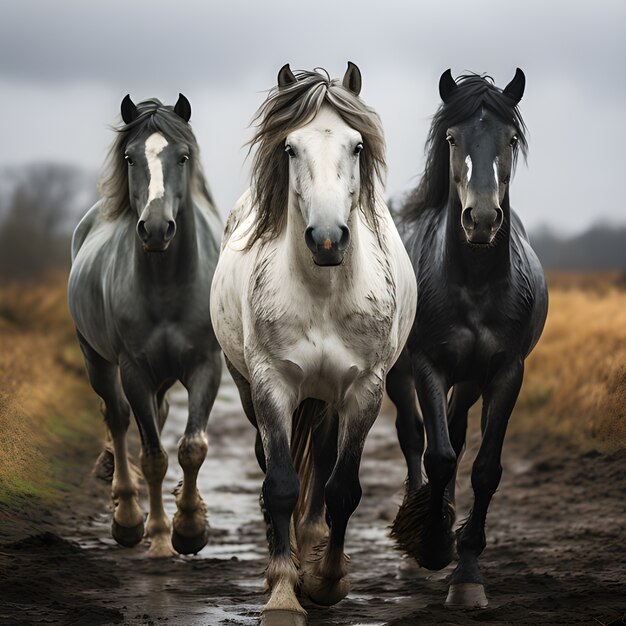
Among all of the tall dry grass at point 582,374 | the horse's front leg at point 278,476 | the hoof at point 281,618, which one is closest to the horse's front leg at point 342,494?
the horse's front leg at point 278,476

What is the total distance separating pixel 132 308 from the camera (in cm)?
668

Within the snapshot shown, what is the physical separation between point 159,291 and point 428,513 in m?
1.99

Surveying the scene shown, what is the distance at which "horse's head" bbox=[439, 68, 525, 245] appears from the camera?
17.9 ft

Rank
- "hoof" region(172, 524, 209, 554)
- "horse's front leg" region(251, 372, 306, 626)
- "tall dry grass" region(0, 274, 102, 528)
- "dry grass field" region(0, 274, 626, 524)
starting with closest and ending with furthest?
"horse's front leg" region(251, 372, 306, 626) < "hoof" region(172, 524, 209, 554) < "tall dry grass" region(0, 274, 102, 528) < "dry grass field" region(0, 274, 626, 524)

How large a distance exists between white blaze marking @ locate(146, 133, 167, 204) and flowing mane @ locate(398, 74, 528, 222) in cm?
147

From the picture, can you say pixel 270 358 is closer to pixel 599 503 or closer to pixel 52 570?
pixel 52 570

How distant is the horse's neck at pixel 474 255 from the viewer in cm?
598

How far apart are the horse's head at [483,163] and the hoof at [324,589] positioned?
1.76m

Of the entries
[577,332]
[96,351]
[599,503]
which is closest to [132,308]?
[96,351]

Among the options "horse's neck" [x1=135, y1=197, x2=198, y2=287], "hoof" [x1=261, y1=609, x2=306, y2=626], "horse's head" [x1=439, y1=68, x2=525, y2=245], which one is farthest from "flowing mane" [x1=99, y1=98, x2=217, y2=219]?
"hoof" [x1=261, y1=609, x2=306, y2=626]

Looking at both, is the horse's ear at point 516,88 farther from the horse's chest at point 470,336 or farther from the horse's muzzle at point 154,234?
the horse's muzzle at point 154,234

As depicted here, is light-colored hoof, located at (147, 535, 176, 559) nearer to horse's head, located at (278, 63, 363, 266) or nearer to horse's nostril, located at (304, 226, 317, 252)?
horse's head, located at (278, 63, 363, 266)

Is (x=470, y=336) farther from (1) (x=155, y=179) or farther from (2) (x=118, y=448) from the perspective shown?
(2) (x=118, y=448)

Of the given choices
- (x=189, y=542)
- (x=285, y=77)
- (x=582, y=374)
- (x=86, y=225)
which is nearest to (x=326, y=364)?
(x=285, y=77)
